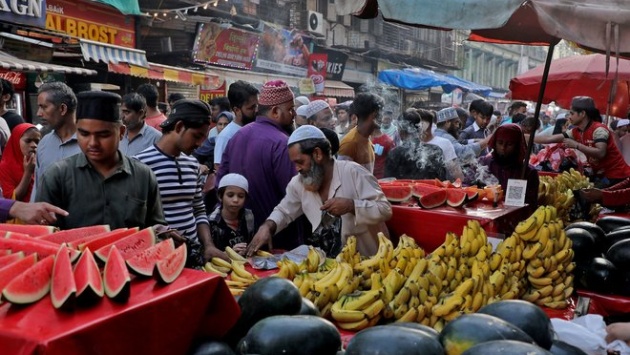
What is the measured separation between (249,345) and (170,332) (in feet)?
0.85

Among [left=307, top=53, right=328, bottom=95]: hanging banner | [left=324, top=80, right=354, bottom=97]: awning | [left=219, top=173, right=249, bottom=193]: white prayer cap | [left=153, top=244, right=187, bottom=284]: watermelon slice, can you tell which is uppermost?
[left=307, top=53, right=328, bottom=95]: hanging banner

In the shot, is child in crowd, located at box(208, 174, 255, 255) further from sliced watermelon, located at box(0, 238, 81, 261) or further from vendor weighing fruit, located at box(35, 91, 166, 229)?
sliced watermelon, located at box(0, 238, 81, 261)

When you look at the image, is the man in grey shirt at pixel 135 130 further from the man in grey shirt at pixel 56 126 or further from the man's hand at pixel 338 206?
the man's hand at pixel 338 206

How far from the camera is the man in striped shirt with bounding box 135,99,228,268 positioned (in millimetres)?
3844

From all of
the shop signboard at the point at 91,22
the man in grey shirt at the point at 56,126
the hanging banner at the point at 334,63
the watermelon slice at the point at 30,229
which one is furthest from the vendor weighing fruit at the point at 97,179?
the hanging banner at the point at 334,63

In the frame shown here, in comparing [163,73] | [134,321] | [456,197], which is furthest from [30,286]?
[163,73]

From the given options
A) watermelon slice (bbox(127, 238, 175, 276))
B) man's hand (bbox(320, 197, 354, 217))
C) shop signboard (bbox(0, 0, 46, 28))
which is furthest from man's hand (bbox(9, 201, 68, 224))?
shop signboard (bbox(0, 0, 46, 28))

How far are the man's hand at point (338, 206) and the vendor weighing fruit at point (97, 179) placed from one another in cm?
126

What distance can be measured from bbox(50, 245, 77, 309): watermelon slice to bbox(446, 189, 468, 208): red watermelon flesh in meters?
3.58

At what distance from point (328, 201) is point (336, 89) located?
22.4 m

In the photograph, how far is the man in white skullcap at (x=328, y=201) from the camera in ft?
13.2

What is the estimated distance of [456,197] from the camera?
16.2 feet

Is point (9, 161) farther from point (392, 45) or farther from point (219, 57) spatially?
point (392, 45)

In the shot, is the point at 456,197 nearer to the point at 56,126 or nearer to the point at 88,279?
the point at 56,126
